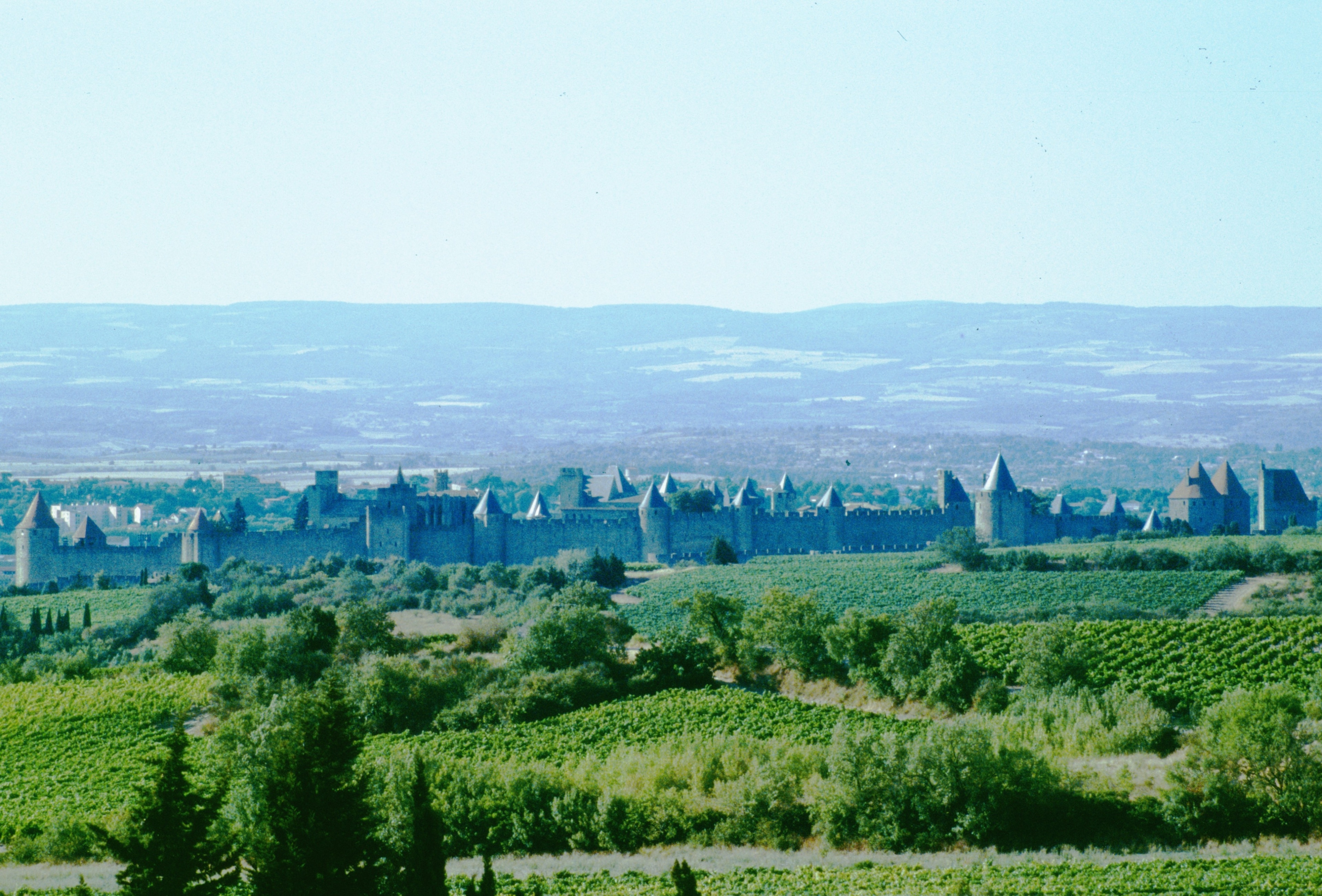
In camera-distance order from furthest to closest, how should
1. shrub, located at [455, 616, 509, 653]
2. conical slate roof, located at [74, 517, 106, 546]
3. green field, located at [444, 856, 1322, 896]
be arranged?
conical slate roof, located at [74, 517, 106, 546], shrub, located at [455, 616, 509, 653], green field, located at [444, 856, 1322, 896]

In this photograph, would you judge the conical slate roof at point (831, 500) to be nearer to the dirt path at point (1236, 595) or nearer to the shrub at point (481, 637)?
the dirt path at point (1236, 595)

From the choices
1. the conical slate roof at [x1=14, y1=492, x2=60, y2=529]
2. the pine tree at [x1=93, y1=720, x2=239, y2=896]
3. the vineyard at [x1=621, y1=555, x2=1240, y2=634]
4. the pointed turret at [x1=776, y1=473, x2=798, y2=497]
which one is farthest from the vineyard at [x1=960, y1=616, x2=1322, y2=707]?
the pointed turret at [x1=776, y1=473, x2=798, y2=497]

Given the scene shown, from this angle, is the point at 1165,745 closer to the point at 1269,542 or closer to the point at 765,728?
the point at 765,728

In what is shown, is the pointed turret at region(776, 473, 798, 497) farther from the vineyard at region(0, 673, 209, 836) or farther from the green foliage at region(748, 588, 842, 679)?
the vineyard at region(0, 673, 209, 836)

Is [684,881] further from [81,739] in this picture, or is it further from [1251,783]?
[81,739]

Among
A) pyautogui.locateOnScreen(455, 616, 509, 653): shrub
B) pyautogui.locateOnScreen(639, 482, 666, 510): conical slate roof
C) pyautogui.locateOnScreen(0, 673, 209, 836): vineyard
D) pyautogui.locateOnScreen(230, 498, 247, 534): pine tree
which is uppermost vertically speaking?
pyautogui.locateOnScreen(639, 482, 666, 510): conical slate roof
